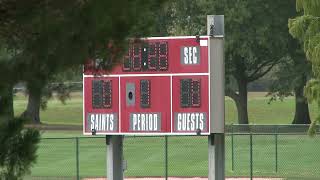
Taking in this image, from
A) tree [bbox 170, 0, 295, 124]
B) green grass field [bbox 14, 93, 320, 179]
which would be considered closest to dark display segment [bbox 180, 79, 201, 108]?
green grass field [bbox 14, 93, 320, 179]

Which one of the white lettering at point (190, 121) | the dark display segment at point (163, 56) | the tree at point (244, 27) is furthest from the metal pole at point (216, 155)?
the tree at point (244, 27)

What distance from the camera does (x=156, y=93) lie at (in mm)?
16797

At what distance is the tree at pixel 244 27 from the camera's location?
148 ft

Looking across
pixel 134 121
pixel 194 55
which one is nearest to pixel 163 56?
pixel 194 55

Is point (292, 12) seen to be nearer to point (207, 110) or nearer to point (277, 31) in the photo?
point (277, 31)

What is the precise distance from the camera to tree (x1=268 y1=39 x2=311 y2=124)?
47.5 m

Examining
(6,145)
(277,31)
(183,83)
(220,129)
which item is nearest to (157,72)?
(183,83)

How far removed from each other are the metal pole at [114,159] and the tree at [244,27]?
89.0ft

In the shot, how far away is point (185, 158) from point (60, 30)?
26.0 metres

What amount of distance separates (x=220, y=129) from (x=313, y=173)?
1090cm

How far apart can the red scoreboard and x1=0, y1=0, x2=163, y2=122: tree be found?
31.4ft

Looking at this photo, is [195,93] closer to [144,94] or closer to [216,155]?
[144,94]

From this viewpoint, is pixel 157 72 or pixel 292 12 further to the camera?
pixel 292 12

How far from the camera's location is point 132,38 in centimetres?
715
